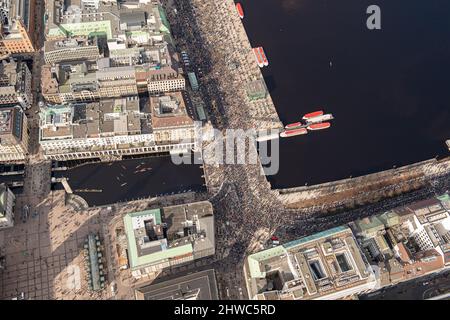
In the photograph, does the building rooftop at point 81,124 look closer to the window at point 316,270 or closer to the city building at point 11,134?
the city building at point 11,134

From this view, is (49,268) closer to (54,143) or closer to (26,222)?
(26,222)

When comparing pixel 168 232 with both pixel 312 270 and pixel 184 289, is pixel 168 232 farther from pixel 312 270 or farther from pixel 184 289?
pixel 312 270

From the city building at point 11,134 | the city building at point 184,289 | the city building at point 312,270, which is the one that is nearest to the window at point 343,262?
the city building at point 312,270

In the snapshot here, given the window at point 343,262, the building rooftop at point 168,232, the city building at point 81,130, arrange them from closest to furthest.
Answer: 1. the window at point 343,262
2. the building rooftop at point 168,232
3. the city building at point 81,130

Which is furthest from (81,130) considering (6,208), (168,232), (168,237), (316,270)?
(316,270)

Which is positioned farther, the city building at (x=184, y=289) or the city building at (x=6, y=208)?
the city building at (x=6, y=208)

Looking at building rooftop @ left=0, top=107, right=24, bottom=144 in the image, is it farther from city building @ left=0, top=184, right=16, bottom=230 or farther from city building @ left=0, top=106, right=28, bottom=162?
city building @ left=0, top=184, right=16, bottom=230

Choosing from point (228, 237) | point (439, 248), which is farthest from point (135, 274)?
point (439, 248)
